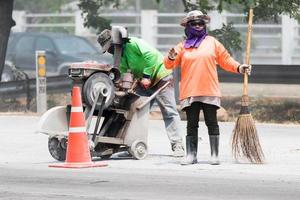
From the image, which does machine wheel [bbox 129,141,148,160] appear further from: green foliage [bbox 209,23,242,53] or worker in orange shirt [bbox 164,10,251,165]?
green foliage [bbox 209,23,242,53]

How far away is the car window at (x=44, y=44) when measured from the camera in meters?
30.7

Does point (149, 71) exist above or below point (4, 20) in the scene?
below

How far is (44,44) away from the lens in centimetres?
3083

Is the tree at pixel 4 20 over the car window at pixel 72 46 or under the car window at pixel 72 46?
over

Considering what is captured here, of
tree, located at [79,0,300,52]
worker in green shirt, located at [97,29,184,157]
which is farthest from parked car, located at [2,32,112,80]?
worker in green shirt, located at [97,29,184,157]

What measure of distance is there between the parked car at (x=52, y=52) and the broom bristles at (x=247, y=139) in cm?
1756

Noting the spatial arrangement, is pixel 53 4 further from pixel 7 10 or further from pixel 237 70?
pixel 237 70

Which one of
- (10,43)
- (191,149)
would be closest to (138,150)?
(191,149)

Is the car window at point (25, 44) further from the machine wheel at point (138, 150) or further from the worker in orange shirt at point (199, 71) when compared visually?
the worker in orange shirt at point (199, 71)

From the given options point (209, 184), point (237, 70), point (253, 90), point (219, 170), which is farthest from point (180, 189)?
point (253, 90)

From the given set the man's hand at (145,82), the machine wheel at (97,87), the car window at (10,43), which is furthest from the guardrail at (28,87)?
the car window at (10,43)

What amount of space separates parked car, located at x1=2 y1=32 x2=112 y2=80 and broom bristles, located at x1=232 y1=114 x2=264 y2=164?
17.6m

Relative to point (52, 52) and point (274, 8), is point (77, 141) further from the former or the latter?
point (52, 52)

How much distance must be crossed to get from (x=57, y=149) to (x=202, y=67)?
7.19 ft
